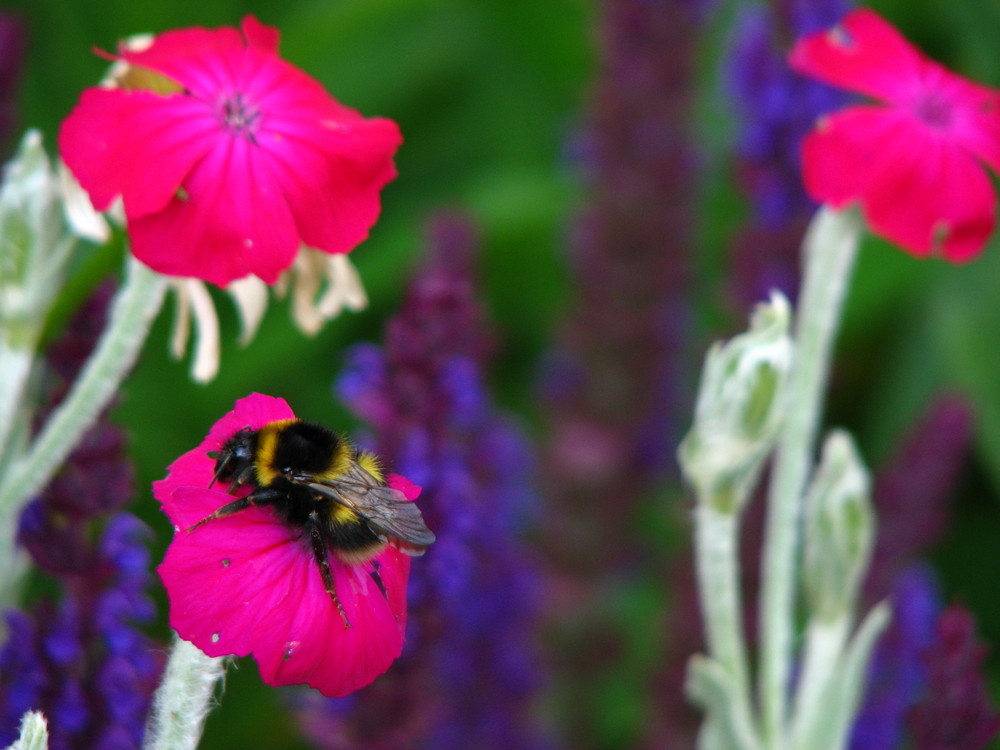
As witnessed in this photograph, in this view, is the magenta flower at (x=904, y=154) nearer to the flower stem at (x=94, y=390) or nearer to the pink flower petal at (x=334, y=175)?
the pink flower petal at (x=334, y=175)

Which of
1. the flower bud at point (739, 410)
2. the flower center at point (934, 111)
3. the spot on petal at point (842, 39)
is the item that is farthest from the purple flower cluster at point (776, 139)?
the flower bud at point (739, 410)

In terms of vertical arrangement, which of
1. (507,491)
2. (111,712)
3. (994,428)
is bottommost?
(111,712)

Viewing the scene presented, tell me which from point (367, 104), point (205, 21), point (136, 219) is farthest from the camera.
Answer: point (367, 104)

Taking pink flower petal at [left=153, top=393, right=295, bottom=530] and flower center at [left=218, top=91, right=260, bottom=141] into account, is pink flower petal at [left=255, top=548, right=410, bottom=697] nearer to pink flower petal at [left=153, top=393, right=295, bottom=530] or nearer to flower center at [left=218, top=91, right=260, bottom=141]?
pink flower petal at [left=153, top=393, right=295, bottom=530]

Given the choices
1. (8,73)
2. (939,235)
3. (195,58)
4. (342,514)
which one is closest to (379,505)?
(342,514)

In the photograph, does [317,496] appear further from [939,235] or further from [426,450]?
[939,235]

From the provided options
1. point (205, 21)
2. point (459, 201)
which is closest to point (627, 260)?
point (459, 201)

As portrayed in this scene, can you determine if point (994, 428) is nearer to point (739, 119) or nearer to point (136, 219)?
point (739, 119)
